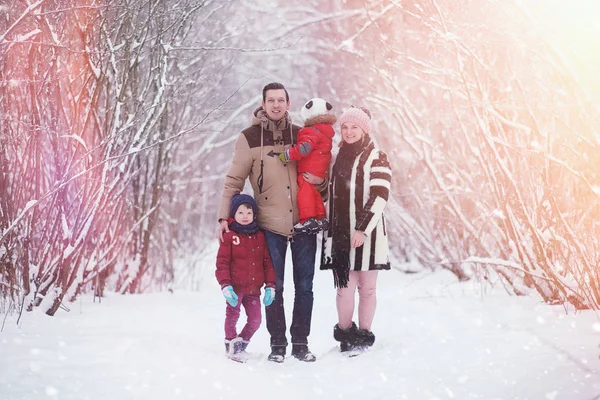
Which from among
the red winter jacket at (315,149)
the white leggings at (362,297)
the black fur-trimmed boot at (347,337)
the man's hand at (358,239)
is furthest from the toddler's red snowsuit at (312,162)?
the black fur-trimmed boot at (347,337)

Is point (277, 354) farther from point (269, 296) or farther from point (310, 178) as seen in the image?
point (310, 178)

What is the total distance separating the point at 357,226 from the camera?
3822 millimetres

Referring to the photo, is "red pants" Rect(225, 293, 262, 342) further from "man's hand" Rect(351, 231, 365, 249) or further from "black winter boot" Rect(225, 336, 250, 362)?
"man's hand" Rect(351, 231, 365, 249)

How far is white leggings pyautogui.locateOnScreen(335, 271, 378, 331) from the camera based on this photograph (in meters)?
3.91

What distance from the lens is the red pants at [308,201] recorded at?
3.87m

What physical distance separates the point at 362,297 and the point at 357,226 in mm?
449

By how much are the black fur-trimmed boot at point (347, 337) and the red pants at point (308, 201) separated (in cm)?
71

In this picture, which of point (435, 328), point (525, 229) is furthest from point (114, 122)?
point (525, 229)

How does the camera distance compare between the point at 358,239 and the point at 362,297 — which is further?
the point at 362,297

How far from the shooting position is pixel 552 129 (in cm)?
443

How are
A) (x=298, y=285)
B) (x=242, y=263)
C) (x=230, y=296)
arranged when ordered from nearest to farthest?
(x=230, y=296) < (x=242, y=263) < (x=298, y=285)

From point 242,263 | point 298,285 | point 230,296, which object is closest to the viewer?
point 230,296

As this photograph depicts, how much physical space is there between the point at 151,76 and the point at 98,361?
275 cm

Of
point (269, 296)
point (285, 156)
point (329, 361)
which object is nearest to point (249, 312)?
point (269, 296)
